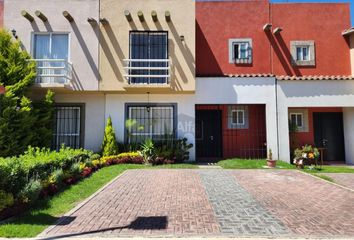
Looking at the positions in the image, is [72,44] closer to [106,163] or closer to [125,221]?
[106,163]

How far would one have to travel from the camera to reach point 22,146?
12.8m

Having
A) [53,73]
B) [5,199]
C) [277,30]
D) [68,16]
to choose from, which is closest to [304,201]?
[5,199]

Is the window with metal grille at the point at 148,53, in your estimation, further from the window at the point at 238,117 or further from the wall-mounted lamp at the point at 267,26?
the wall-mounted lamp at the point at 267,26

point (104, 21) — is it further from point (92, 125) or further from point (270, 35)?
point (270, 35)

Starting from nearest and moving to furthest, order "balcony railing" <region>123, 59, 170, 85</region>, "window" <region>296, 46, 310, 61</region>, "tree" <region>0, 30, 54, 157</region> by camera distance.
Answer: "tree" <region>0, 30, 54, 157</region>, "balcony railing" <region>123, 59, 170, 85</region>, "window" <region>296, 46, 310, 61</region>

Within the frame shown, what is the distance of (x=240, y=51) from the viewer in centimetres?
1614

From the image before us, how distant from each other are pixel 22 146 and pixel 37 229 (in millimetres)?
8711

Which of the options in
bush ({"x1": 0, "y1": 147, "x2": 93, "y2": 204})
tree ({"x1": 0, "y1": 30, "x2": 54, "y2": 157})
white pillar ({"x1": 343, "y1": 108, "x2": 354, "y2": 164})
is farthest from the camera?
white pillar ({"x1": 343, "y1": 108, "x2": 354, "y2": 164})

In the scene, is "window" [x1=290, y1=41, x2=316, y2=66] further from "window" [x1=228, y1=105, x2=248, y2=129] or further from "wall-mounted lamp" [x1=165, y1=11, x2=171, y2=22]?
"wall-mounted lamp" [x1=165, y1=11, x2=171, y2=22]

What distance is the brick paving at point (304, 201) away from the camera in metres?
5.45

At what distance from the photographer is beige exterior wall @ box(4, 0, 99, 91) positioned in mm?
14438

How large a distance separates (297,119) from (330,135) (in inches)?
80.9

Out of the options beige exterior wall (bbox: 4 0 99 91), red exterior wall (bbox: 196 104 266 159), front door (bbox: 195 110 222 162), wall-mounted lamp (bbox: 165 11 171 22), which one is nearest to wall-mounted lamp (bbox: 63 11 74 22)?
beige exterior wall (bbox: 4 0 99 91)

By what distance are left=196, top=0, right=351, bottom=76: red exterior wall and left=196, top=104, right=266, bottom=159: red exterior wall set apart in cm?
241
